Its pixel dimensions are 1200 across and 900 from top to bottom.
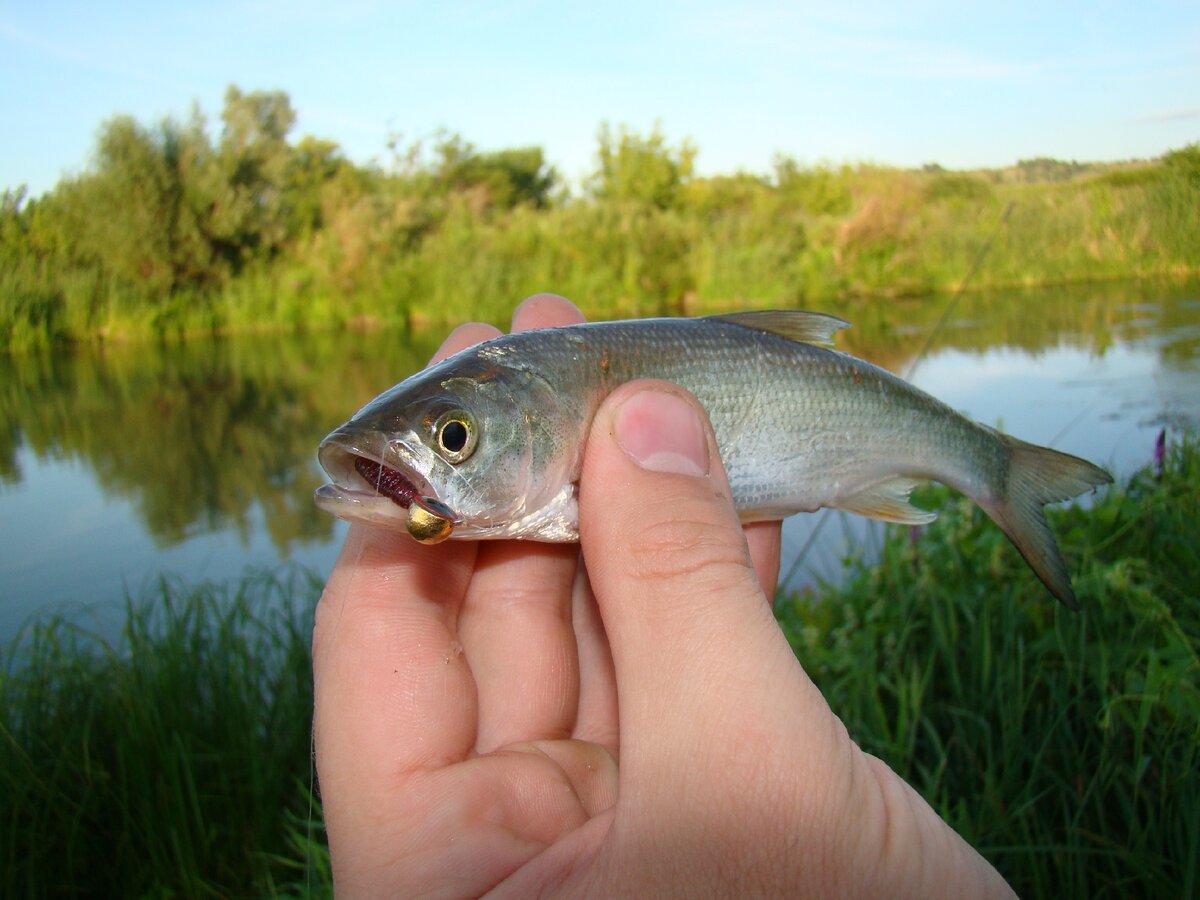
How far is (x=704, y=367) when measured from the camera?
7.27ft

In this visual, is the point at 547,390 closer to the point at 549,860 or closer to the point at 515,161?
the point at 549,860

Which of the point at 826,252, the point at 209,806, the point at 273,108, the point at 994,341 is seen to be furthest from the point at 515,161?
the point at 209,806

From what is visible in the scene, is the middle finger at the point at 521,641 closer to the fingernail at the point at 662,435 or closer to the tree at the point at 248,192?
the fingernail at the point at 662,435

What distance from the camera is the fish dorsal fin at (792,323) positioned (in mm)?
2336

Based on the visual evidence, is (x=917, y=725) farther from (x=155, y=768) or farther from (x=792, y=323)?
(x=155, y=768)

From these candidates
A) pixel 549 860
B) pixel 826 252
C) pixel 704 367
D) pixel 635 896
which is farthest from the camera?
pixel 826 252

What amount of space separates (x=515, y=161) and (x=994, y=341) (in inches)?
1947

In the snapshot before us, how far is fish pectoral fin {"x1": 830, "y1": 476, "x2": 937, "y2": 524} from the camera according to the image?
8.27ft

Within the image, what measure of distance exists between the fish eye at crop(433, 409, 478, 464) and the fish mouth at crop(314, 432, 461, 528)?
7cm

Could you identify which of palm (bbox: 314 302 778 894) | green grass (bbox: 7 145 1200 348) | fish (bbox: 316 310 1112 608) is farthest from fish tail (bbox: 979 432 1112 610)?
green grass (bbox: 7 145 1200 348)

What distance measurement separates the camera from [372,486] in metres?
1.82

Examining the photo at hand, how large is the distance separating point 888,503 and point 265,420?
1319cm

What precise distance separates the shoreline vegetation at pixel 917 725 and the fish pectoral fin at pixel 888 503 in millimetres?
944

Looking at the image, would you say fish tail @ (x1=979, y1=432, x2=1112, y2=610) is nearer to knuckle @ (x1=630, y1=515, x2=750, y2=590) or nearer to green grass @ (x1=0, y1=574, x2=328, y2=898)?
knuckle @ (x1=630, y1=515, x2=750, y2=590)
